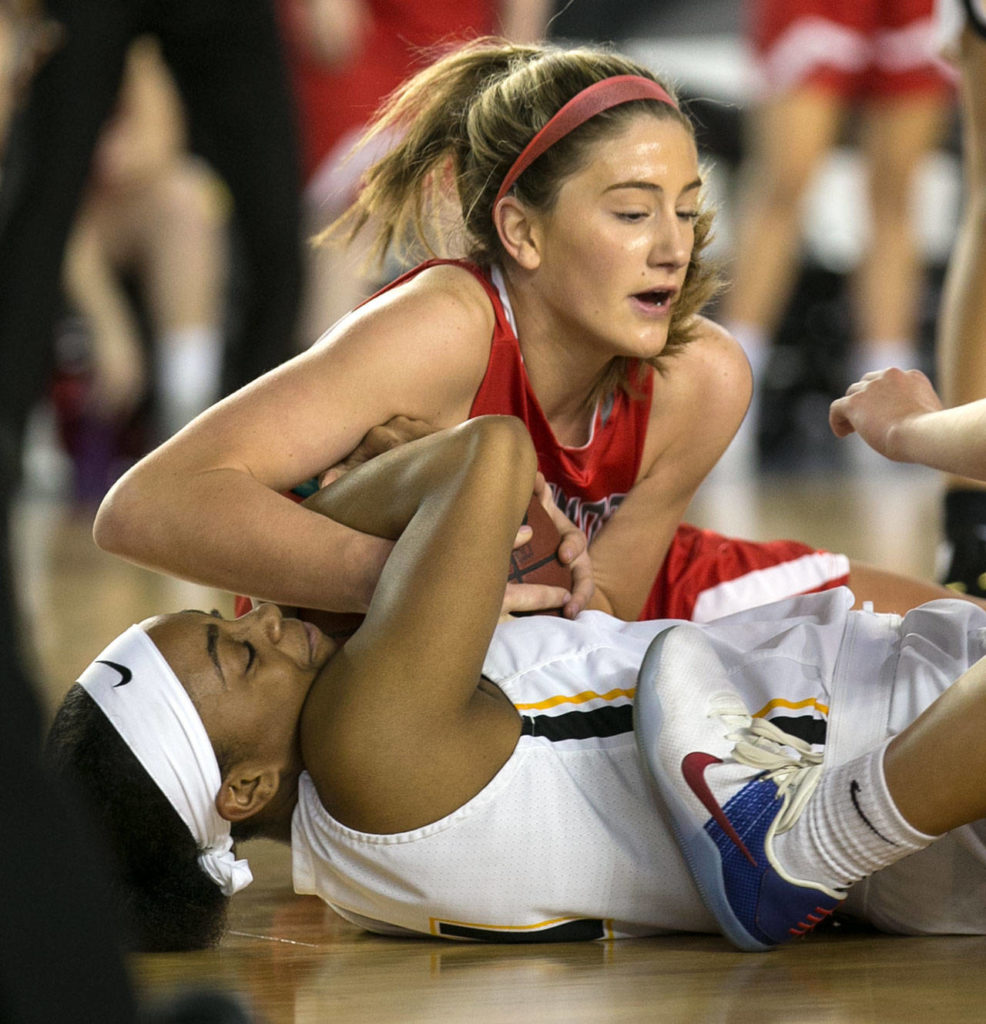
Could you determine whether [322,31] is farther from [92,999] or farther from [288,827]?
[92,999]

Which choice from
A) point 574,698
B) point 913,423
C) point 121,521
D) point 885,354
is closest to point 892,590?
point 913,423

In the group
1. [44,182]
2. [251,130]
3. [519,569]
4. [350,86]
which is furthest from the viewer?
[350,86]

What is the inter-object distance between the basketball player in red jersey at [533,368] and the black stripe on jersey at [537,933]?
30cm

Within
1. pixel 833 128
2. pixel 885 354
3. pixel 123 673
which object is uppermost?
pixel 833 128

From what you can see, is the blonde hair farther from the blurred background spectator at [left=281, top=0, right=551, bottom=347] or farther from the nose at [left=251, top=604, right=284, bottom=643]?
the blurred background spectator at [left=281, top=0, right=551, bottom=347]

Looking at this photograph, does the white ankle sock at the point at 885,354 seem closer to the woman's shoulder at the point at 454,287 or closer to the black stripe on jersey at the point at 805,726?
the woman's shoulder at the point at 454,287

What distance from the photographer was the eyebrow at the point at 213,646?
4.31ft

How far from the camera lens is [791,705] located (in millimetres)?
1364

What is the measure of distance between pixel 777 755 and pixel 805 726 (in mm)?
66

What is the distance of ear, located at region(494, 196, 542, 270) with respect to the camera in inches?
69.5

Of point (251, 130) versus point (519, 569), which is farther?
point (251, 130)

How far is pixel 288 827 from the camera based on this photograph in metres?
1.39

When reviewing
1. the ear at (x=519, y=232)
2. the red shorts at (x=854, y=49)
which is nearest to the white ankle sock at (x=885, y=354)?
the red shorts at (x=854, y=49)

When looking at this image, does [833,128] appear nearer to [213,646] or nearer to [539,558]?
[539,558]
